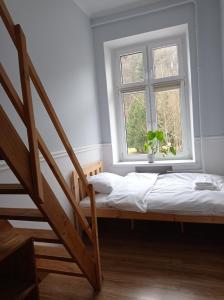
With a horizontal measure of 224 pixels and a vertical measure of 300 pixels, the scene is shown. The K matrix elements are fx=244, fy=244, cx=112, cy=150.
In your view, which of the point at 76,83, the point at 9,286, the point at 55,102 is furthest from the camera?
the point at 76,83

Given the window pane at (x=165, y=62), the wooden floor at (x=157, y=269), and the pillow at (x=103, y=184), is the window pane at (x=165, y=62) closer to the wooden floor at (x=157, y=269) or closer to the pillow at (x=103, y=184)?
the pillow at (x=103, y=184)

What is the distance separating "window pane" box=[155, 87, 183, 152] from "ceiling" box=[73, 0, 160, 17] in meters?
1.19

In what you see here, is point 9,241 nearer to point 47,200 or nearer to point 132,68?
point 47,200

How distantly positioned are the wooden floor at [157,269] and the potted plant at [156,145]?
3.77ft

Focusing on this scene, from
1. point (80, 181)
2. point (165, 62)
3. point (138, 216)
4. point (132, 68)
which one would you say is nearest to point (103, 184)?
point (80, 181)

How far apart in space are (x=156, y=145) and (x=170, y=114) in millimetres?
499

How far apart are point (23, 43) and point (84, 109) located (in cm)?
207

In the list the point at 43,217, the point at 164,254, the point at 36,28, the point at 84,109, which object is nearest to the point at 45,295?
the point at 43,217

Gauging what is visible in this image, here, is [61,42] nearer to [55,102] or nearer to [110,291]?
[55,102]

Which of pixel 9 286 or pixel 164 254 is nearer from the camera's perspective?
pixel 9 286

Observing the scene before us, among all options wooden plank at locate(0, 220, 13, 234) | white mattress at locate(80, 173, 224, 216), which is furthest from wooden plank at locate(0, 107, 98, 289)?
white mattress at locate(80, 173, 224, 216)

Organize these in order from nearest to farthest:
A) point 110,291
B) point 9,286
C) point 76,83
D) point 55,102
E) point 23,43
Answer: point 23,43 → point 9,286 → point 110,291 → point 55,102 → point 76,83

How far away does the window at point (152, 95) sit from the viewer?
3.52 metres

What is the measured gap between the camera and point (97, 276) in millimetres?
1898
